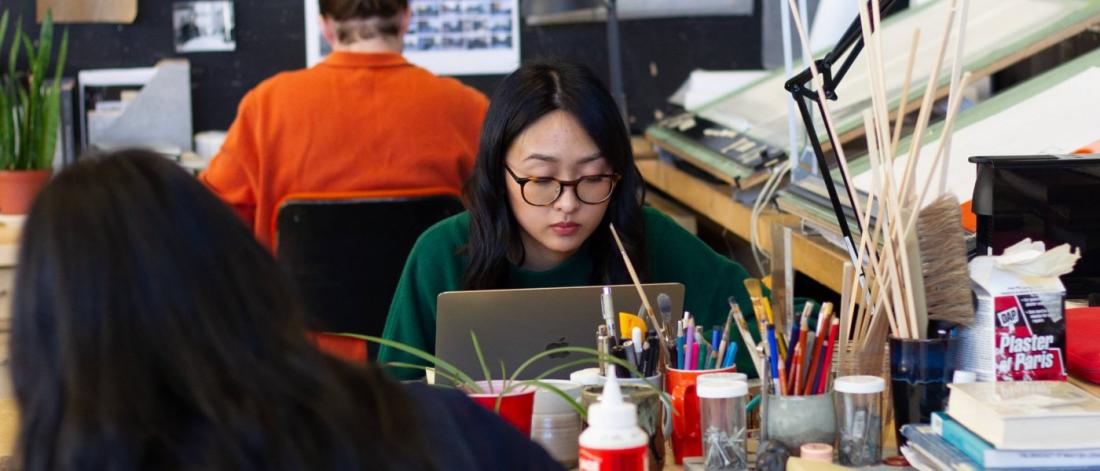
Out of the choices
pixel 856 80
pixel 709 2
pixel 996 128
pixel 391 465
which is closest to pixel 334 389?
pixel 391 465

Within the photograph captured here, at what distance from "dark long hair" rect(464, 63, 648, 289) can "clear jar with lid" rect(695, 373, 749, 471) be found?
2.37ft

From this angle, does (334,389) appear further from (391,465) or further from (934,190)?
(934,190)

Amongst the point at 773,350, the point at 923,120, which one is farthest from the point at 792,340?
the point at 923,120

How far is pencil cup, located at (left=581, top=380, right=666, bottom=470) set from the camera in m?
1.27

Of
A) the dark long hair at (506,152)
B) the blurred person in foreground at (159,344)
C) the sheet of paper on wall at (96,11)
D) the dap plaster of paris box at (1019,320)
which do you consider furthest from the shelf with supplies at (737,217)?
the sheet of paper on wall at (96,11)

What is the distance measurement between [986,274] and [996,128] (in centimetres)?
105

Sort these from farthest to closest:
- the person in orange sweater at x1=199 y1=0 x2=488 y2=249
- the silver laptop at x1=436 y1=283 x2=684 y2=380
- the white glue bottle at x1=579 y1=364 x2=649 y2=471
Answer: the person in orange sweater at x1=199 y1=0 x2=488 y2=249 → the silver laptop at x1=436 y1=283 x2=684 y2=380 → the white glue bottle at x1=579 y1=364 x2=649 y2=471

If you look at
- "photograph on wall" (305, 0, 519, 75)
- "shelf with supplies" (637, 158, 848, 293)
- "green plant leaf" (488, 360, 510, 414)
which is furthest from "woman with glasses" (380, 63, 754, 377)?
"photograph on wall" (305, 0, 519, 75)

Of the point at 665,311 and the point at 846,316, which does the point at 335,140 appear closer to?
the point at 665,311

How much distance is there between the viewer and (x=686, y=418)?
1.32m

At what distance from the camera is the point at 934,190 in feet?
6.91

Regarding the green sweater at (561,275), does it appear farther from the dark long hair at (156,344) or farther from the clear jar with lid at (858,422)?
the dark long hair at (156,344)

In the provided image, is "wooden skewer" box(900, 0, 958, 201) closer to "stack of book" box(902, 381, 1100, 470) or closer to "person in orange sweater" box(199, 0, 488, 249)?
"stack of book" box(902, 381, 1100, 470)

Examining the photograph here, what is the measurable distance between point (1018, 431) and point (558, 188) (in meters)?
0.89
